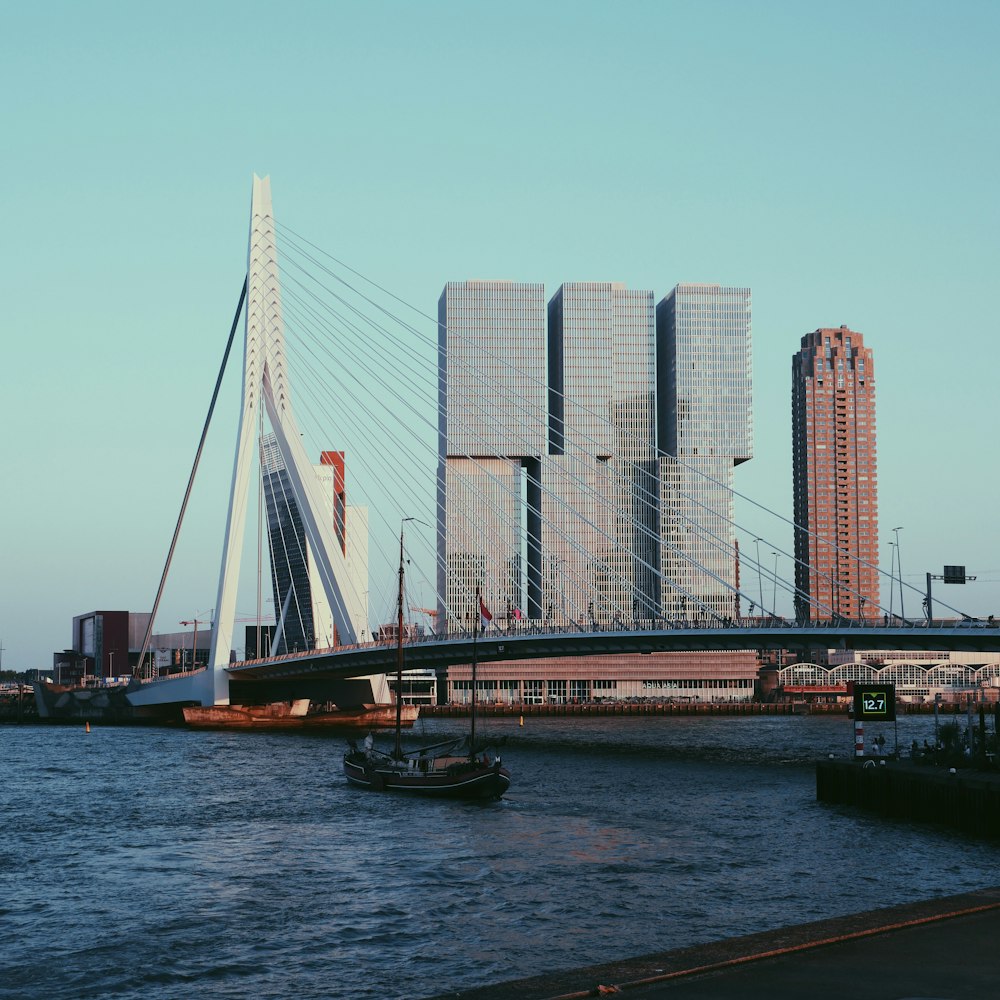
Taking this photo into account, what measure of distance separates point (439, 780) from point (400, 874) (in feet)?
69.8

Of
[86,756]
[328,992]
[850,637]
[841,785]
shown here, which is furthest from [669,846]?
[86,756]

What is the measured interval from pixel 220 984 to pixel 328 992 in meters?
2.12

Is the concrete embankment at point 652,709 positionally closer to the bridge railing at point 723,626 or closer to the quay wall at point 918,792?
→ the bridge railing at point 723,626

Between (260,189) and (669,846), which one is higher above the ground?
(260,189)

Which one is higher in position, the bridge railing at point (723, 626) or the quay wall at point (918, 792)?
the bridge railing at point (723, 626)

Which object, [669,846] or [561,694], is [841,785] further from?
[561,694]

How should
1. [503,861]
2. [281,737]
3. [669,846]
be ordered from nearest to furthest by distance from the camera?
[503,861]
[669,846]
[281,737]

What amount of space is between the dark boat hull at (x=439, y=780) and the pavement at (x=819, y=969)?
120 feet

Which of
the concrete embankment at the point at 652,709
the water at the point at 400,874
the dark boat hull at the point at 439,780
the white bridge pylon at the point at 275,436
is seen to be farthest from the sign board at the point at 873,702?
the concrete embankment at the point at 652,709

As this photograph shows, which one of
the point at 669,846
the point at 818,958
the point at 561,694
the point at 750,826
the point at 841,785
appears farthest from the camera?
the point at 561,694

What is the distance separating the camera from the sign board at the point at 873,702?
167 feet

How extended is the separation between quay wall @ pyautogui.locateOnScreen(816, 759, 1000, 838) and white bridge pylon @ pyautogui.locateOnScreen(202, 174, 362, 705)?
42.6 metres

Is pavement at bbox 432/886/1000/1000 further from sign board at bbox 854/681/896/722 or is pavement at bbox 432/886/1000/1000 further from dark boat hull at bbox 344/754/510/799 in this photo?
dark boat hull at bbox 344/754/510/799

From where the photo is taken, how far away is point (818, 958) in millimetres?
16781
